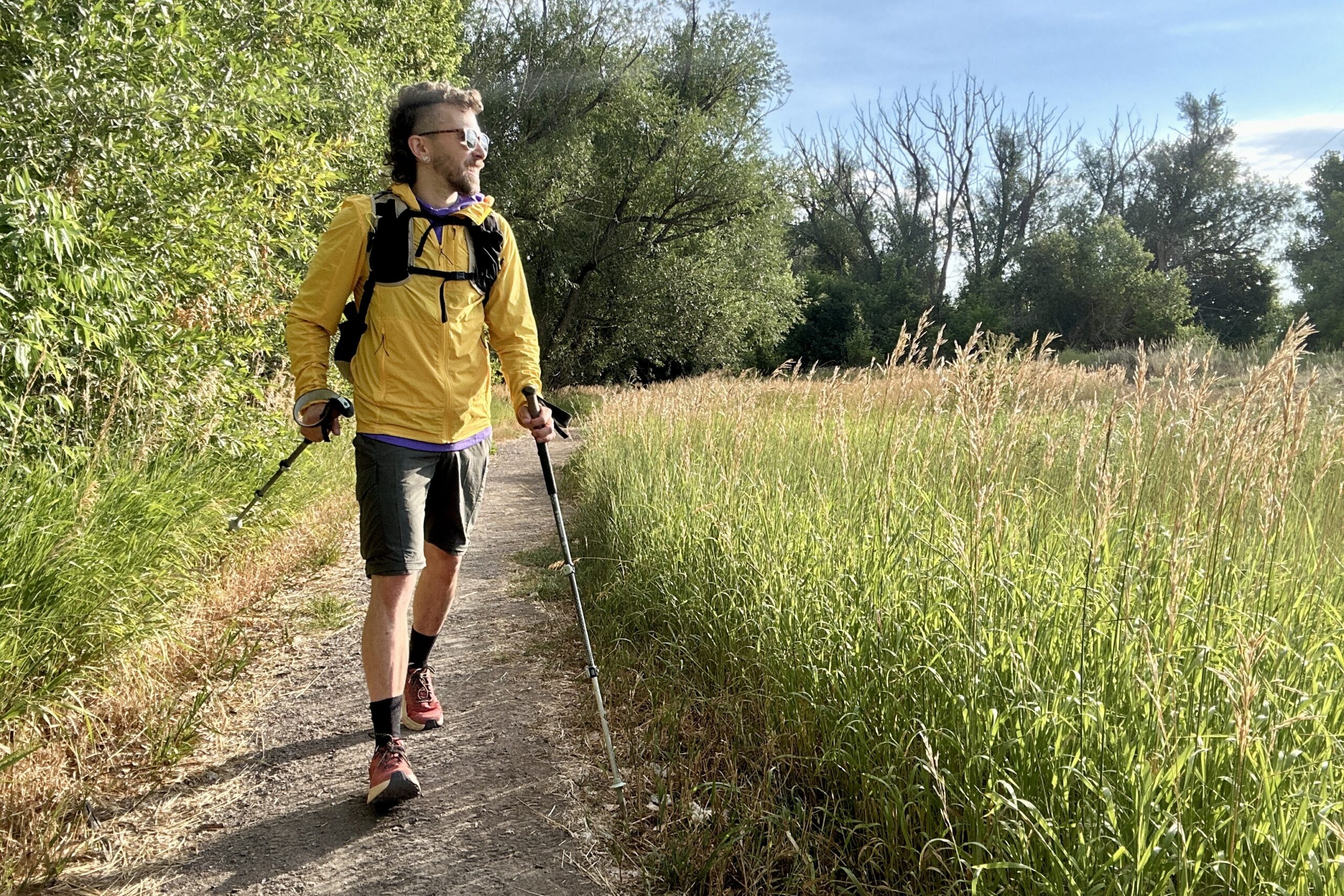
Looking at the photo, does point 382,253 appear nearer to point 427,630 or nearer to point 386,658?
point 386,658

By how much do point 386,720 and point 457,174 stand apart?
6.33 feet

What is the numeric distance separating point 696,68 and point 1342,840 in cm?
2535

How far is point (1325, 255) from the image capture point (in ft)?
107

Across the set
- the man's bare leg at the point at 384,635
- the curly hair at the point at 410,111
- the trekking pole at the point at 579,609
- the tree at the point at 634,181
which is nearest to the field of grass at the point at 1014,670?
the trekking pole at the point at 579,609

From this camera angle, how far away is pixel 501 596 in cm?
481

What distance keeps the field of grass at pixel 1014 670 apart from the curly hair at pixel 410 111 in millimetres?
1926

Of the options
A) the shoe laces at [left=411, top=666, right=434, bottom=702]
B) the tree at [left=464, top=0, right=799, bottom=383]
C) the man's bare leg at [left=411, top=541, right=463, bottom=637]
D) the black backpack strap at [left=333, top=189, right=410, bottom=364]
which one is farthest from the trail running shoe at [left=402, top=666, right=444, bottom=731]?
the tree at [left=464, top=0, right=799, bottom=383]

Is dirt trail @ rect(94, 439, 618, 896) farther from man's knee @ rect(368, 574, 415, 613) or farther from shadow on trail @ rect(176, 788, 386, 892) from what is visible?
man's knee @ rect(368, 574, 415, 613)

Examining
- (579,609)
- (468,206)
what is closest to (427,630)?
(579,609)

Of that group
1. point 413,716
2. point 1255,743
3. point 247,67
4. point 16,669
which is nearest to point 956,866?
point 1255,743

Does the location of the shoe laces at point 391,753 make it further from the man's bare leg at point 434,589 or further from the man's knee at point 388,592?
the man's bare leg at point 434,589

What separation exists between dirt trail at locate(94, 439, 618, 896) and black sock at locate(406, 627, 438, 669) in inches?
9.6

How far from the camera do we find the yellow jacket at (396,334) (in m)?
2.67

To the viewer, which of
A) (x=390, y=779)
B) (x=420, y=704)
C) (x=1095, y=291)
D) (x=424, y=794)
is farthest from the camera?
(x=1095, y=291)
